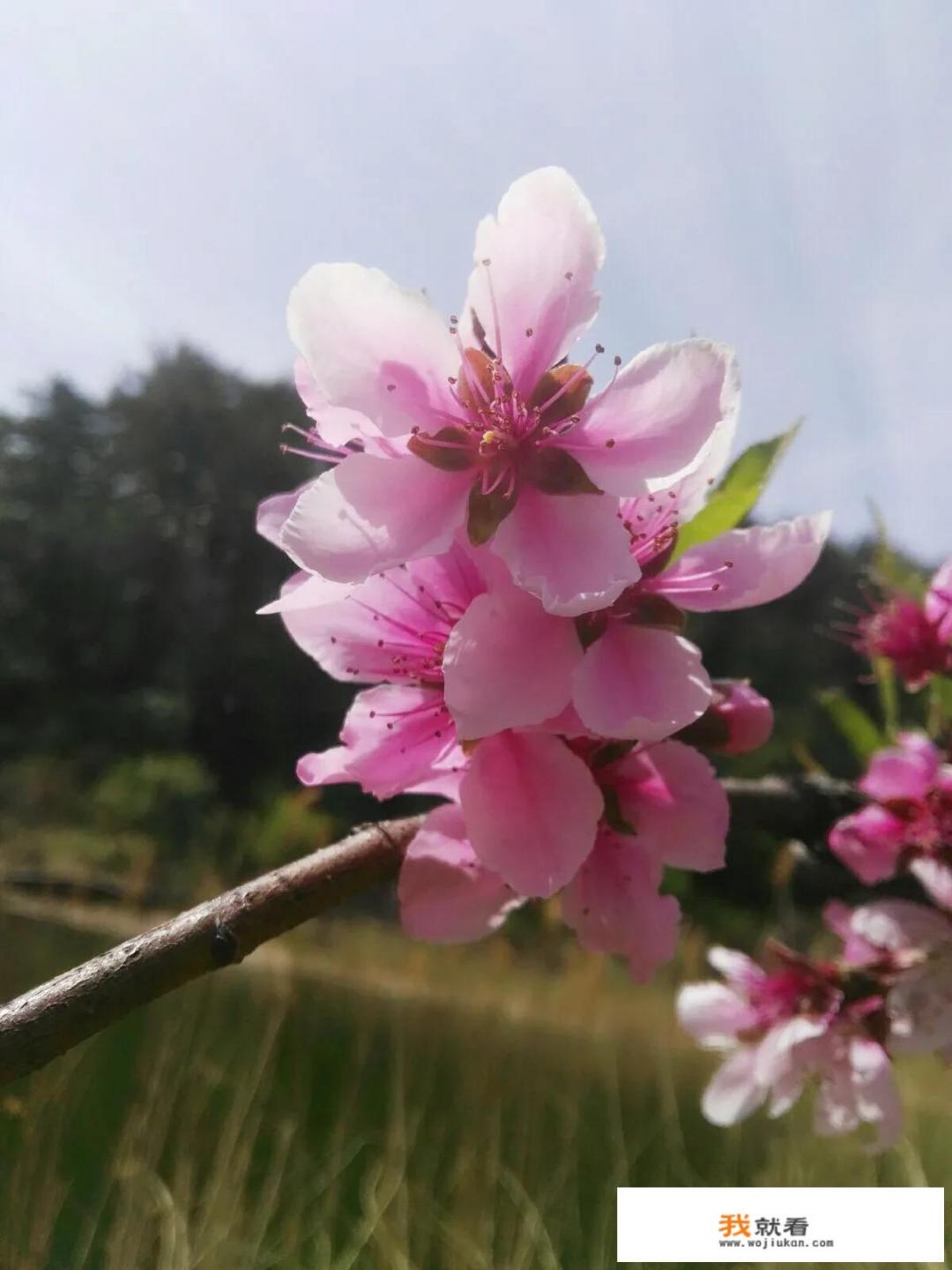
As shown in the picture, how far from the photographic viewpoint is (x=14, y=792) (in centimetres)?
59

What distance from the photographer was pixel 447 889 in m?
0.19

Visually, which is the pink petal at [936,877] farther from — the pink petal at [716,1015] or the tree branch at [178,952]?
the tree branch at [178,952]

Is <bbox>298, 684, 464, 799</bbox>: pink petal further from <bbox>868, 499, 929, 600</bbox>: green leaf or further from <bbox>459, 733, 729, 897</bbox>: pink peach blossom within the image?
<bbox>868, 499, 929, 600</bbox>: green leaf

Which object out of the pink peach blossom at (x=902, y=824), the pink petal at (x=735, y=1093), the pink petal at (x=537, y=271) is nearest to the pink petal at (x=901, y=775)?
the pink peach blossom at (x=902, y=824)

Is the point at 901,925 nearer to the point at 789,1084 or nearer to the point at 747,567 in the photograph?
the point at 789,1084

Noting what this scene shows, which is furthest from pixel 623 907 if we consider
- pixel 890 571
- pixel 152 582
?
pixel 152 582

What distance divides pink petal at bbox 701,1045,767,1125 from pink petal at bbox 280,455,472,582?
24 centimetres

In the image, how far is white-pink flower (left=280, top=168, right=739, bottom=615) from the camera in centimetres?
15

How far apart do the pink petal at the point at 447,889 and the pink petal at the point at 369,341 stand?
0.26 feet

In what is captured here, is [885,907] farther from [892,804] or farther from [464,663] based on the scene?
[464,663]

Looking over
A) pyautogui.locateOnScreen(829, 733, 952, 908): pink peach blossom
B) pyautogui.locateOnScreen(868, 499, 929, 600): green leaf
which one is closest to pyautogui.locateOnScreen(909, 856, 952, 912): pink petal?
pyautogui.locateOnScreen(829, 733, 952, 908): pink peach blossom

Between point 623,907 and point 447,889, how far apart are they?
0.13ft

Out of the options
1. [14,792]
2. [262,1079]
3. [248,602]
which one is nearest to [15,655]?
[14,792]

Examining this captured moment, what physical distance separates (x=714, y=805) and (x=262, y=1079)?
0.27 metres
